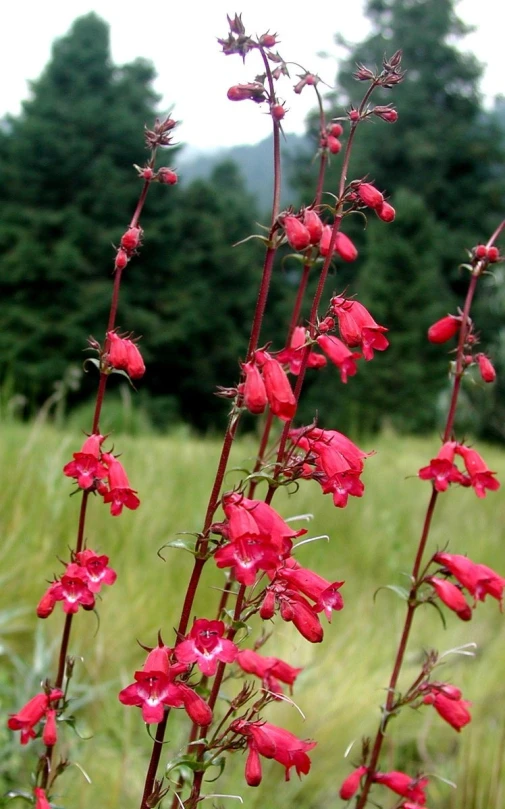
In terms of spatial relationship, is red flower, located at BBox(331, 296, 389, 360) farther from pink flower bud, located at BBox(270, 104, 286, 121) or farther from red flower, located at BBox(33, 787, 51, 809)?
red flower, located at BBox(33, 787, 51, 809)

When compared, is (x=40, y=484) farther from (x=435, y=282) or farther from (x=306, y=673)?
(x=435, y=282)

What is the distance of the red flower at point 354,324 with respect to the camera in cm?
129

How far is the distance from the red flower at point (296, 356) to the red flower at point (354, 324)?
72 millimetres

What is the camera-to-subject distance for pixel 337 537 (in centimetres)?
512

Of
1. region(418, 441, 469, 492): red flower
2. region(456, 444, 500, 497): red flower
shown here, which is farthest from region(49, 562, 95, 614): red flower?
region(456, 444, 500, 497): red flower

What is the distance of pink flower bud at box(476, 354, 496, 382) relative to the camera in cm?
161

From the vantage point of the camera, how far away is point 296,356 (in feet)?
4.50

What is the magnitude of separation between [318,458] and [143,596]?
2.62 metres

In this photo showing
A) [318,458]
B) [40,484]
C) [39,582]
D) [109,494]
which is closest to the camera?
[318,458]

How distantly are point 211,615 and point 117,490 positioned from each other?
258 centimetres

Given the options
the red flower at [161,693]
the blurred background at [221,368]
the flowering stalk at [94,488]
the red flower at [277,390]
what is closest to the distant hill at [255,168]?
the blurred background at [221,368]

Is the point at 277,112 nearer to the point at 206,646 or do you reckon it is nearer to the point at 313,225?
the point at 313,225

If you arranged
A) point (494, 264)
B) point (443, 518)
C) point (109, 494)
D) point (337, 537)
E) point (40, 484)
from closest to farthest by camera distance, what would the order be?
1. point (109, 494)
2. point (494, 264)
3. point (40, 484)
4. point (337, 537)
5. point (443, 518)

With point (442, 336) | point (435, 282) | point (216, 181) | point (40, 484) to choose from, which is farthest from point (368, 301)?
point (442, 336)
